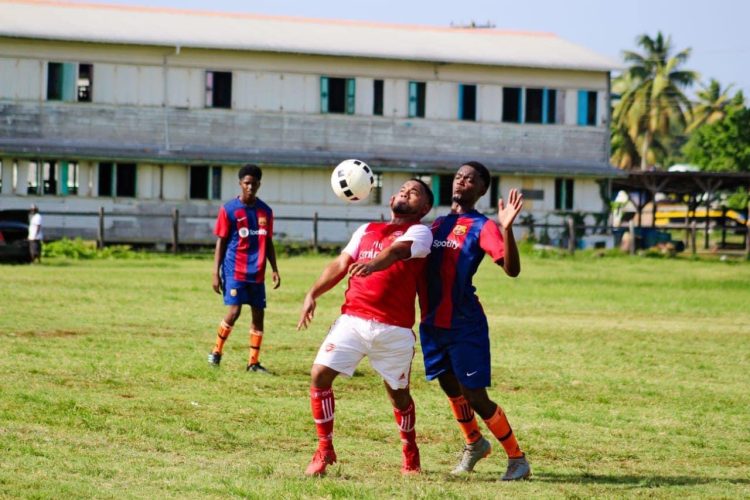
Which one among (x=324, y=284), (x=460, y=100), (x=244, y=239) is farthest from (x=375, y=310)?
(x=460, y=100)

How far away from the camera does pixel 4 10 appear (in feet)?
145

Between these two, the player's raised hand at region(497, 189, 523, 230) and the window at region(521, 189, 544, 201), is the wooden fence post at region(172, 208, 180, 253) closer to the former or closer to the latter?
the window at region(521, 189, 544, 201)

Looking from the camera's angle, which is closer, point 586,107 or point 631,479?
point 631,479

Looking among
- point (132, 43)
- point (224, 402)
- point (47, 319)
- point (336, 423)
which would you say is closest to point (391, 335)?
point (336, 423)

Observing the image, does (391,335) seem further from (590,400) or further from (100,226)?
(100,226)

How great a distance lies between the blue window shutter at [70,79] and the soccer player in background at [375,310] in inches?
1401

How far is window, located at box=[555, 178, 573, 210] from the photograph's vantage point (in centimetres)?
4706

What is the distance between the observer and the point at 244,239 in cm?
1370

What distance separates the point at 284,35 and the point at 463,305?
3814 cm

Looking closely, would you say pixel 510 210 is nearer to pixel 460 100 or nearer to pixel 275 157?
pixel 275 157

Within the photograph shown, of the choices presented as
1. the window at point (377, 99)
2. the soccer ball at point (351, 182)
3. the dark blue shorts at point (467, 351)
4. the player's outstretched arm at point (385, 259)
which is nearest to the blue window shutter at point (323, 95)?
the window at point (377, 99)

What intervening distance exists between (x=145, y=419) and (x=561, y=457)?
322 centimetres

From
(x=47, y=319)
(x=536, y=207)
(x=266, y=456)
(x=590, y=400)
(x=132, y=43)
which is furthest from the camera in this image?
(x=536, y=207)

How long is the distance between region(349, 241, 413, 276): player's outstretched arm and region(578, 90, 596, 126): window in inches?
1571
